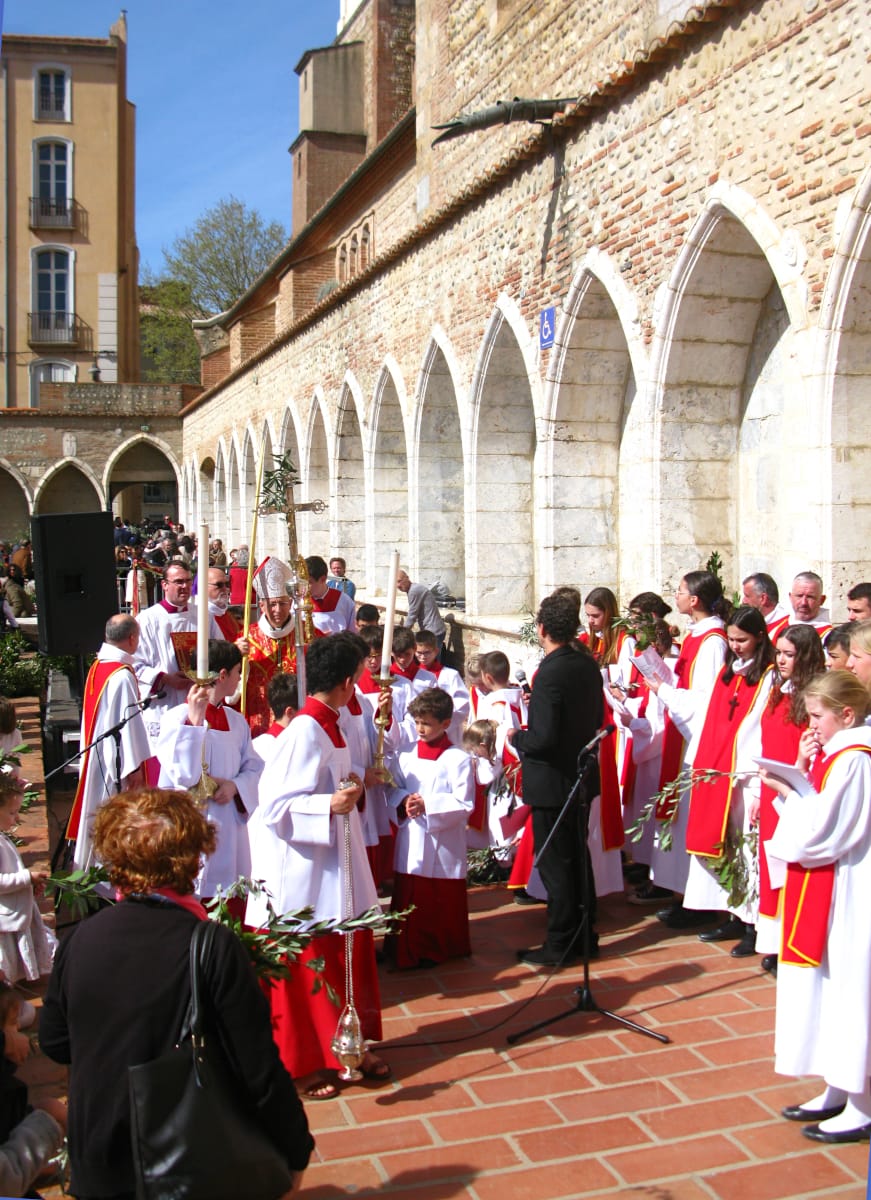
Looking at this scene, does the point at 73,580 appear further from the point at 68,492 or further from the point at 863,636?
the point at 68,492

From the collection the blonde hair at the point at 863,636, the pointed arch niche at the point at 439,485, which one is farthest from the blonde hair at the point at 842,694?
the pointed arch niche at the point at 439,485

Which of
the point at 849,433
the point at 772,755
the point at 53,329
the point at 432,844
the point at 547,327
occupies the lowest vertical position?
the point at 432,844

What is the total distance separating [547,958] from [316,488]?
1600cm

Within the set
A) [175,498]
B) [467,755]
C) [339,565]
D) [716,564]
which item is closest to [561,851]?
[467,755]

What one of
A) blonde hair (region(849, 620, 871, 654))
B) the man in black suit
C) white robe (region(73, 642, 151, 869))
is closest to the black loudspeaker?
white robe (region(73, 642, 151, 869))

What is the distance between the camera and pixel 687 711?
5754 mm

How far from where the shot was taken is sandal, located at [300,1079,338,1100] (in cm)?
387

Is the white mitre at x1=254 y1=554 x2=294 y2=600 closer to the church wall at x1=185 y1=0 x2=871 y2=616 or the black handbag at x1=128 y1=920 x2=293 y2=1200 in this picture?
the church wall at x1=185 y1=0 x2=871 y2=616

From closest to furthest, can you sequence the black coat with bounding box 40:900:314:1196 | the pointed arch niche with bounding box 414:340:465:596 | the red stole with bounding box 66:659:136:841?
the black coat with bounding box 40:900:314:1196, the red stole with bounding box 66:659:136:841, the pointed arch niche with bounding box 414:340:465:596

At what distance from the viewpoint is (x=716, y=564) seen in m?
8.62

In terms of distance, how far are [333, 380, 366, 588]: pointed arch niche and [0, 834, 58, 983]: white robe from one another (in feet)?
44.1

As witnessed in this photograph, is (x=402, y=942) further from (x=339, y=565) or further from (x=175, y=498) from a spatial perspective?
(x=175, y=498)

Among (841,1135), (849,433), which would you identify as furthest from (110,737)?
(849,433)

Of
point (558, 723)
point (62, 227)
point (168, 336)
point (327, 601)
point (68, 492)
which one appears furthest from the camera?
point (168, 336)
